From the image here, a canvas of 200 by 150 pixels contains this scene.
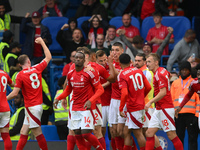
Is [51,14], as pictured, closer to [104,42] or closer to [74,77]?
[104,42]

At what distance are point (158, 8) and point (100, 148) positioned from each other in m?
6.81

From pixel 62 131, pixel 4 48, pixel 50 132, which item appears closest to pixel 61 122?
pixel 62 131

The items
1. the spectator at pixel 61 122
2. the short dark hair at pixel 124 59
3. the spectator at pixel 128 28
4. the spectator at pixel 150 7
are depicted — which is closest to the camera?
the short dark hair at pixel 124 59

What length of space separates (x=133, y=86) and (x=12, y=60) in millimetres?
4968

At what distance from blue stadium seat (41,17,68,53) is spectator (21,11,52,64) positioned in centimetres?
55

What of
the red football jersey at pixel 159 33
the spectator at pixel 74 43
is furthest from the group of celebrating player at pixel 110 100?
the red football jersey at pixel 159 33

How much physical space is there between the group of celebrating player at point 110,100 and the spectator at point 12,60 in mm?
2924

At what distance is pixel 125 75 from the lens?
9680mm

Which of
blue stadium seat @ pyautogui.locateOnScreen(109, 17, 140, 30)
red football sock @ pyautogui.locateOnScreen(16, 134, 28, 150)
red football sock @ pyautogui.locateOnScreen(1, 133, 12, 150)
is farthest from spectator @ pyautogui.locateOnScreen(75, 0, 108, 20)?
red football sock @ pyautogui.locateOnScreen(1, 133, 12, 150)

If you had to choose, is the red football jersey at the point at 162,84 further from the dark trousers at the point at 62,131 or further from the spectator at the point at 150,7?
the spectator at the point at 150,7

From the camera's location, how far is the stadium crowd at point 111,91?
9375 mm

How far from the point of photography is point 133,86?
9.70m

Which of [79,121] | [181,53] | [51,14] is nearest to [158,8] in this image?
[181,53]

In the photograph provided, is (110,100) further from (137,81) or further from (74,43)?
(74,43)
